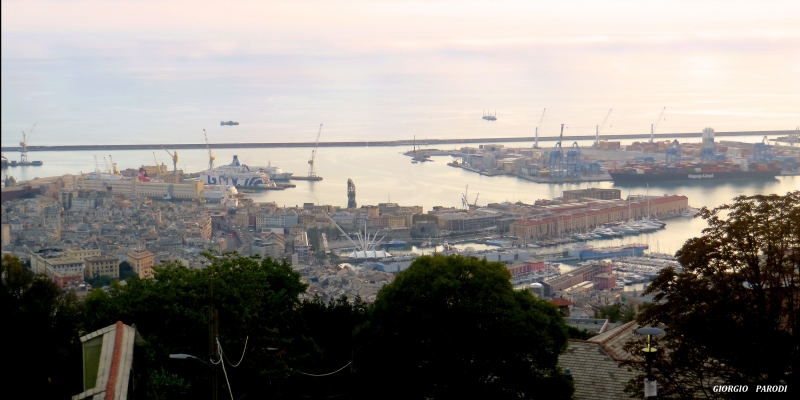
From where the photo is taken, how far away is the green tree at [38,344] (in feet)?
6.85

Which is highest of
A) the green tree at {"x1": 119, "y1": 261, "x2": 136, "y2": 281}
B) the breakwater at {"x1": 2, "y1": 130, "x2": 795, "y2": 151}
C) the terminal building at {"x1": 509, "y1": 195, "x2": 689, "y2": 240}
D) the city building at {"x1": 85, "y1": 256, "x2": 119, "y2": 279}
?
the breakwater at {"x1": 2, "y1": 130, "x2": 795, "y2": 151}

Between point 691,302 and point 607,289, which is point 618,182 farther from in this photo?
point 691,302

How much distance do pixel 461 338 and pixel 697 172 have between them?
21474mm

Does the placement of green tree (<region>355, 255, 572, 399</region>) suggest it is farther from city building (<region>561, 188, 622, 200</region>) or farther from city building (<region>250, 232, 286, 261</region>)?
city building (<region>561, 188, 622, 200</region>)

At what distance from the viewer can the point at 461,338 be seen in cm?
327

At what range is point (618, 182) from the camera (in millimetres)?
23719

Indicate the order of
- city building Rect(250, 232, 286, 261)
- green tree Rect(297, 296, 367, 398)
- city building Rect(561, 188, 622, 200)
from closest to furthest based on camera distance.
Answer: green tree Rect(297, 296, 367, 398)
city building Rect(250, 232, 286, 261)
city building Rect(561, 188, 622, 200)

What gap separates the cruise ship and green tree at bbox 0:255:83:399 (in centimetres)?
2115

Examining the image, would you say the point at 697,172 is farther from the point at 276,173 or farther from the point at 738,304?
the point at 738,304

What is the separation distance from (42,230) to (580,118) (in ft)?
78.6

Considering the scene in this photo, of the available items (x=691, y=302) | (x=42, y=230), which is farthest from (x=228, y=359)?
(x=42, y=230)

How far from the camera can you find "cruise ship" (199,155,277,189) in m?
23.5

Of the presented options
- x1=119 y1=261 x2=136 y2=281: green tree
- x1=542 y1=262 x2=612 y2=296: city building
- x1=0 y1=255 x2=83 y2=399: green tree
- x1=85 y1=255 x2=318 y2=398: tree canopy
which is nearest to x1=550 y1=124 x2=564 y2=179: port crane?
x1=542 y1=262 x2=612 y2=296: city building

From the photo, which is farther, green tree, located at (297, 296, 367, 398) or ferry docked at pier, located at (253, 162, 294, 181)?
ferry docked at pier, located at (253, 162, 294, 181)
